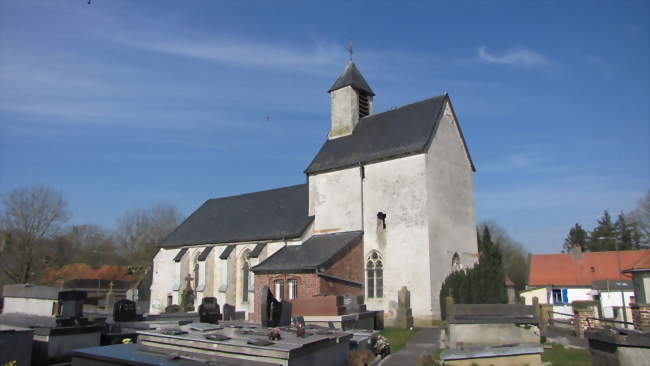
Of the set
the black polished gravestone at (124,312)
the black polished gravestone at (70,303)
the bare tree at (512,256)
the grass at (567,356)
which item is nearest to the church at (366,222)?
Result: the black polished gravestone at (124,312)

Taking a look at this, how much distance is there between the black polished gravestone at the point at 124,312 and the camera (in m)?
13.9

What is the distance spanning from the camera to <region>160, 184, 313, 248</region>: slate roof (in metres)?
27.3

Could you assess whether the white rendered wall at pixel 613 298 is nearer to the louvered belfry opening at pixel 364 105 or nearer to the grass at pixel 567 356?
the louvered belfry opening at pixel 364 105

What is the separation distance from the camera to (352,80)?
91.2 feet

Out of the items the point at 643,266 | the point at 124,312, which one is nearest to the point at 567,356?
the point at 124,312

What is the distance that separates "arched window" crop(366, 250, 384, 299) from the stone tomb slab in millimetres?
14422

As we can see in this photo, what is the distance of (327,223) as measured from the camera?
992 inches

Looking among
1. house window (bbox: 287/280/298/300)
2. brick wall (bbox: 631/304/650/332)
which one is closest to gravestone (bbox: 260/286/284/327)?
brick wall (bbox: 631/304/650/332)

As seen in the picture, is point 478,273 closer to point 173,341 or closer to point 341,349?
point 341,349

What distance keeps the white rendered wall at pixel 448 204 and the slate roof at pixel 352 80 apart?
5.92m

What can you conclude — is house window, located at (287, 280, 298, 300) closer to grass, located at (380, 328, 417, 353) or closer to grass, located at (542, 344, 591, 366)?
grass, located at (380, 328, 417, 353)

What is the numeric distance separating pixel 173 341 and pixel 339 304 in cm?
867

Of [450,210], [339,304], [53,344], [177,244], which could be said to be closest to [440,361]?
[339,304]

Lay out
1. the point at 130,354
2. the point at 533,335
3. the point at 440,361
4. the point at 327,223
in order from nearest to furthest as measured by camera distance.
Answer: the point at 130,354, the point at 440,361, the point at 533,335, the point at 327,223
